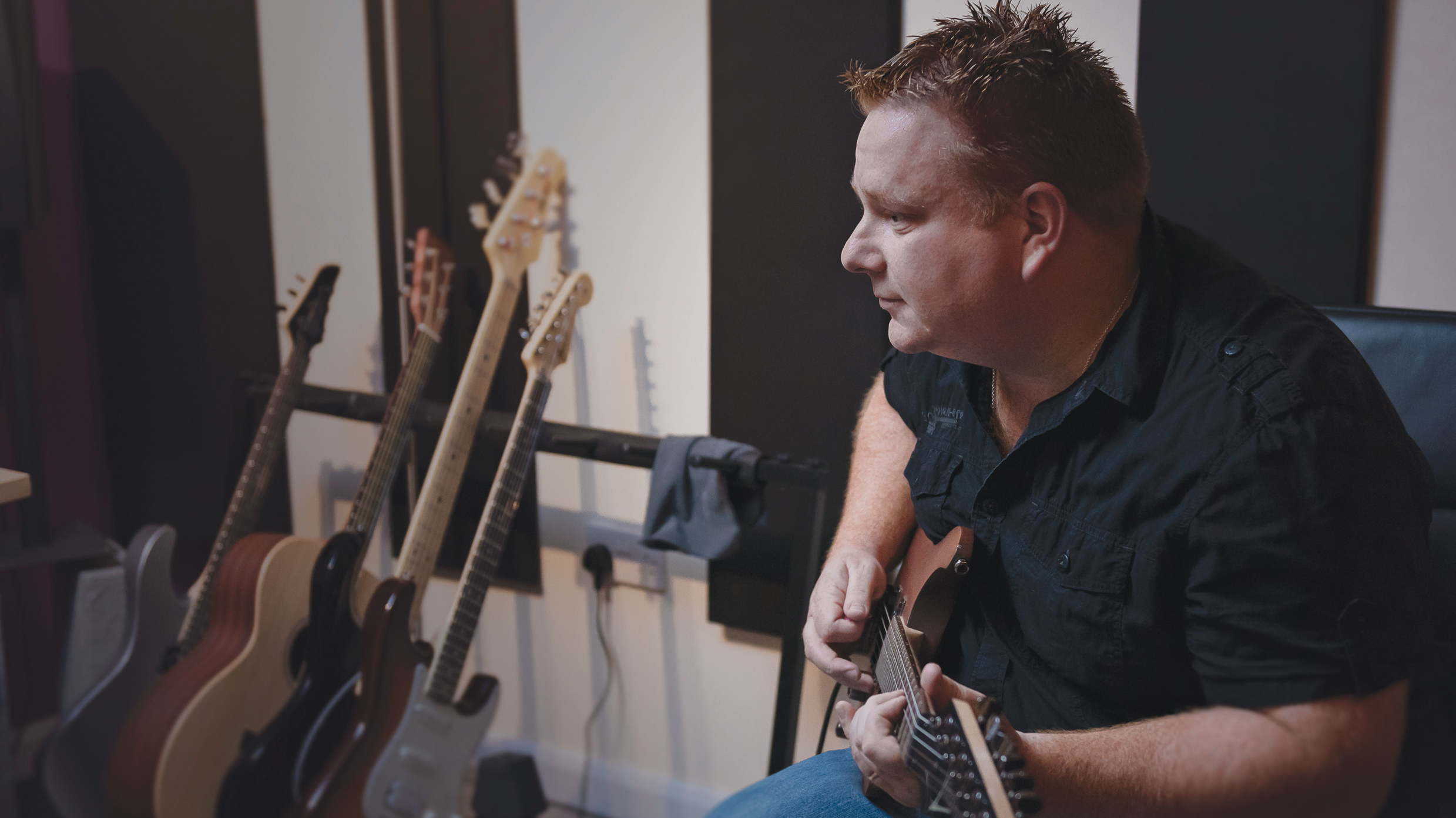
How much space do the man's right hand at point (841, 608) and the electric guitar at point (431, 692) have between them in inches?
23.6

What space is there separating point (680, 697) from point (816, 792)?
0.73 m

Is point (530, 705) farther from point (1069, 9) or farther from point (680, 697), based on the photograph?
point (1069, 9)

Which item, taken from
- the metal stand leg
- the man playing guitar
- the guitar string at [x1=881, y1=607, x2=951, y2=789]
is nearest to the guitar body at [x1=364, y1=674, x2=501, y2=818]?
the metal stand leg

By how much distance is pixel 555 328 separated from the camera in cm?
154

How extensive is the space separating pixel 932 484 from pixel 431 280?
1.04 meters

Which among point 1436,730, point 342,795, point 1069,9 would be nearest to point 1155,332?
point 1436,730

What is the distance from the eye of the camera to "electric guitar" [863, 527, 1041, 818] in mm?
704

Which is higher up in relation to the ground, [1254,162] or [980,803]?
[1254,162]

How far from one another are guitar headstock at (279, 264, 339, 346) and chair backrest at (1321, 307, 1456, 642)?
1622mm

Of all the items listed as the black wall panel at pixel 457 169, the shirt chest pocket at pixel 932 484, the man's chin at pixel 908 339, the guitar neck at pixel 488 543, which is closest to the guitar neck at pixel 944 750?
the shirt chest pocket at pixel 932 484

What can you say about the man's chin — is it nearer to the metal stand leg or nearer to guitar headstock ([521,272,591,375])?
the metal stand leg

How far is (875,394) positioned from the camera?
1330 mm

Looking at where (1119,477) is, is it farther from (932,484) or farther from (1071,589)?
(932,484)

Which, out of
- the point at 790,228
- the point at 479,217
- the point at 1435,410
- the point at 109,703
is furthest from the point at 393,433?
the point at 1435,410
